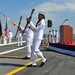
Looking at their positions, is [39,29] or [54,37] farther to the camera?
[54,37]

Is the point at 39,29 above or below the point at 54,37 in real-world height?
above

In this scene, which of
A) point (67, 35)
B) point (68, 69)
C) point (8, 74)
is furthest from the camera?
point (67, 35)

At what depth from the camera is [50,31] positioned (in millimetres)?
37594

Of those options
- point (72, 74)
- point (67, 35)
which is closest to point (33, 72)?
point (72, 74)

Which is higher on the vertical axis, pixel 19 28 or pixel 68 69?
pixel 19 28

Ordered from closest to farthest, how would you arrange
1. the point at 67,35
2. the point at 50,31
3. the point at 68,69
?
the point at 68,69
the point at 67,35
the point at 50,31

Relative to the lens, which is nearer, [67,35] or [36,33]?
[36,33]

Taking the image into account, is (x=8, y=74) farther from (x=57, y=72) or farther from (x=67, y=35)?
(x=67, y=35)

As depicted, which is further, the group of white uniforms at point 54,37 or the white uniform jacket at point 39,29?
the group of white uniforms at point 54,37

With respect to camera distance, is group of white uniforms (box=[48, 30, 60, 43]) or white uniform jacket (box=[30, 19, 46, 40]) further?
group of white uniforms (box=[48, 30, 60, 43])

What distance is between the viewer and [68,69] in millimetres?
11648

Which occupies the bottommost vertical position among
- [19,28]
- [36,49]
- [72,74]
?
[72,74]

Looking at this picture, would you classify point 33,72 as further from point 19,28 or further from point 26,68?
point 19,28

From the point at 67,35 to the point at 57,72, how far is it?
47.1ft
